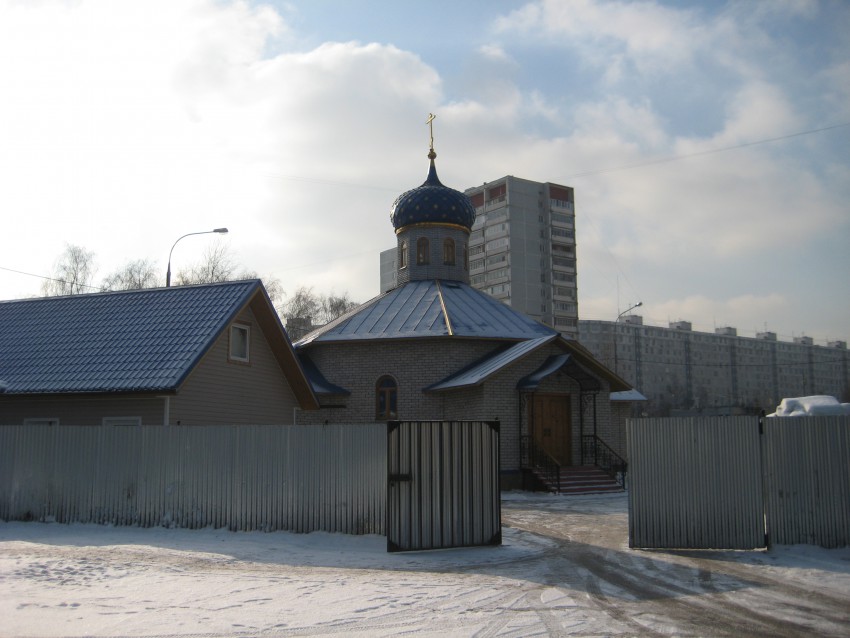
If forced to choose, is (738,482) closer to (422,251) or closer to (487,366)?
(487,366)

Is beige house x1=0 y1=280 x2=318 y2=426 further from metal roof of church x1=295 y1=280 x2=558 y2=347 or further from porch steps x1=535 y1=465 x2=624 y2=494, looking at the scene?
porch steps x1=535 y1=465 x2=624 y2=494

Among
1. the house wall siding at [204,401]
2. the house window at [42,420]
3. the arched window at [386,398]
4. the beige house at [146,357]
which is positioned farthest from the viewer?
the arched window at [386,398]

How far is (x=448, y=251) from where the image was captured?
1208 inches

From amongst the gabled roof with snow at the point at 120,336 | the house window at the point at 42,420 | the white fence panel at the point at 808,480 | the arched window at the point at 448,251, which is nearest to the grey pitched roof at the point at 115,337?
the gabled roof with snow at the point at 120,336

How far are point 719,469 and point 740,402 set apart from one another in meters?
99.1

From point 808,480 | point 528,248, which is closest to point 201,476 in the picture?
point 808,480

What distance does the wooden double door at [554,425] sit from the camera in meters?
24.1

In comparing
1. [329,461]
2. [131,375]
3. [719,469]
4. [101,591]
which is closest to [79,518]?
[131,375]

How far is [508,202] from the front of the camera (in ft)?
248

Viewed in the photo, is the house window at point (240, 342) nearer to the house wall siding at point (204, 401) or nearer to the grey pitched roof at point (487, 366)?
the house wall siding at point (204, 401)

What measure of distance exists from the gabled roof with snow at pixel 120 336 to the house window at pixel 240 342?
0.55 metres

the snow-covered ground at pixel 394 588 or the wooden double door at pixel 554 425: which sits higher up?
the wooden double door at pixel 554 425

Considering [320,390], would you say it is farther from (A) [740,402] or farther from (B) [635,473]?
(A) [740,402]

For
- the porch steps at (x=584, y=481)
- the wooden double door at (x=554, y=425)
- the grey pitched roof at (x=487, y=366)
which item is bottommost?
the porch steps at (x=584, y=481)
